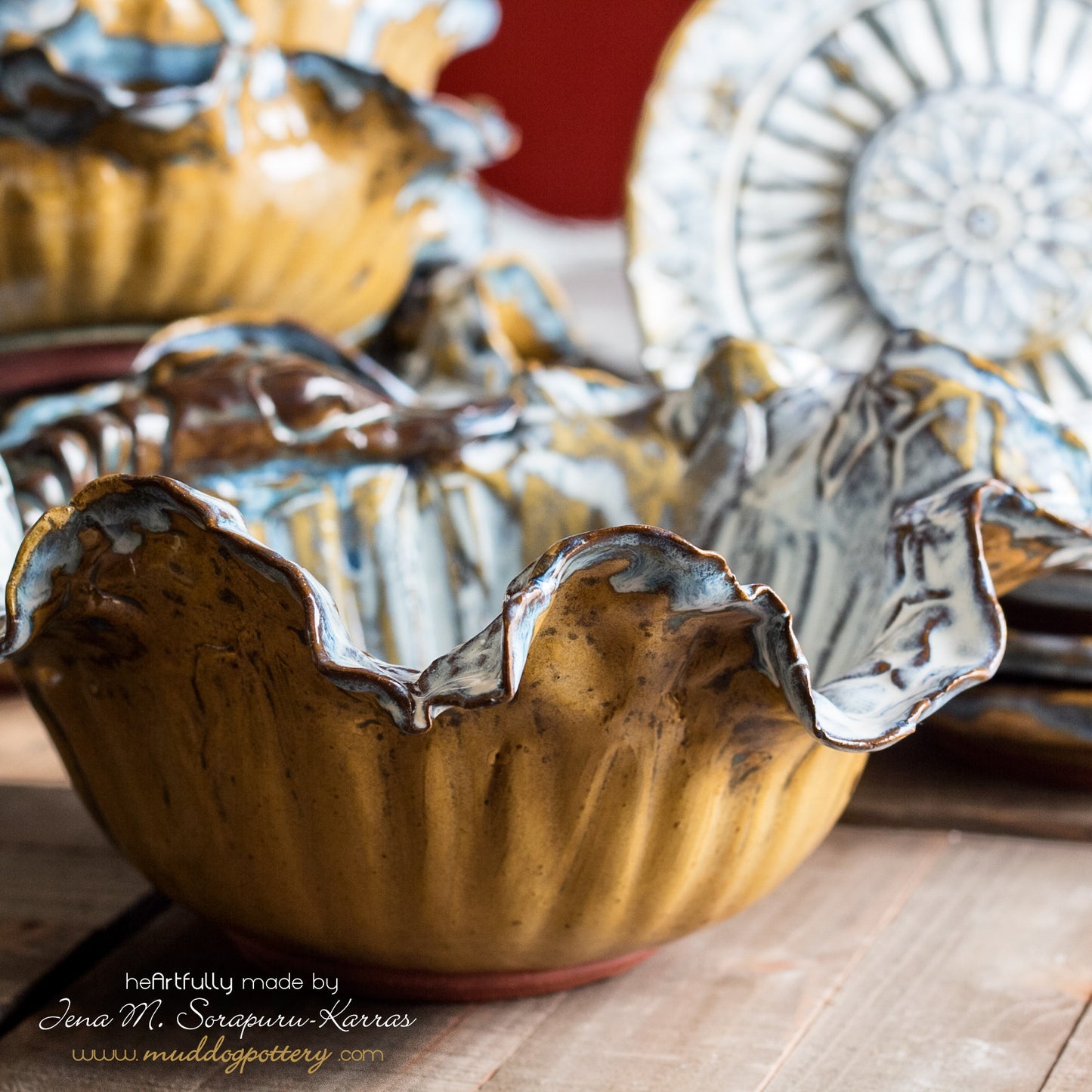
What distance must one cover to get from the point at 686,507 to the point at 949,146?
0.75 ft

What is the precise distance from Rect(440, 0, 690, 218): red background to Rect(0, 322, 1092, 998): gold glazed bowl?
3.28ft

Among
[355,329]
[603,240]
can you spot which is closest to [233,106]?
[355,329]

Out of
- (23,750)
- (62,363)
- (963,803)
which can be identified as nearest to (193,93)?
(62,363)

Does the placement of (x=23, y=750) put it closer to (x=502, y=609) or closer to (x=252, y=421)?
(x=252, y=421)

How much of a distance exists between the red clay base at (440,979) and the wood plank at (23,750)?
0.19m

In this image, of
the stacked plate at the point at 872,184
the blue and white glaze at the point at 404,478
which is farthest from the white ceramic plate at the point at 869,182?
the blue and white glaze at the point at 404,478

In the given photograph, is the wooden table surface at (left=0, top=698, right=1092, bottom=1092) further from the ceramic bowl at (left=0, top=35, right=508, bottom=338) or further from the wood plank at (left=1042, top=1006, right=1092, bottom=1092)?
the ceramic bowl at (left=0, top=35, right=508, bottom=338)

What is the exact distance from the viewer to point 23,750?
586 mm

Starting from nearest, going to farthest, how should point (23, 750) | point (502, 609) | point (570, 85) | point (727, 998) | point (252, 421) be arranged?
1. point (502, 609)
2. point (727, 998)
3. point (252, 421)
4. point (23, 750)
5. point (570, 85)

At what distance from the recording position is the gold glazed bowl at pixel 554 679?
0.97ft

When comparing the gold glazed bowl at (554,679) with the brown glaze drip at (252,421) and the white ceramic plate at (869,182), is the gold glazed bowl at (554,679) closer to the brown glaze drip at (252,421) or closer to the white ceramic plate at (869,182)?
the brown glaze drip at (252,421)

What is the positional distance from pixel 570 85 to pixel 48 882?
44.1 inches

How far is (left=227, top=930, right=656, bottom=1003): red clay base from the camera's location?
0.37 m

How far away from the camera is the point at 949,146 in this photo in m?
0.60
